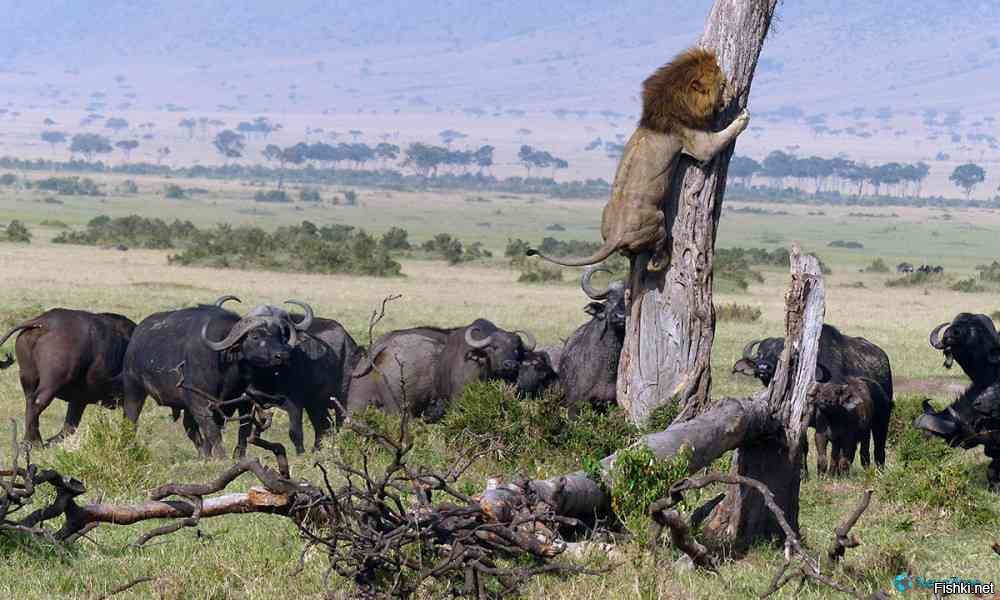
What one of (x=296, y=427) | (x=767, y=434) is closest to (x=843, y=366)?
(x=296, y=427)

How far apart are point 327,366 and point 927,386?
292 inches

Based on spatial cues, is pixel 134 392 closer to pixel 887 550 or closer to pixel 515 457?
pixel 515 457

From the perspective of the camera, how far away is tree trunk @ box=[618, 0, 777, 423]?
9375 millimetres

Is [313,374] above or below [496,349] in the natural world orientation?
below

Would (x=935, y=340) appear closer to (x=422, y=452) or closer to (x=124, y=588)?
(x=422, y=452)

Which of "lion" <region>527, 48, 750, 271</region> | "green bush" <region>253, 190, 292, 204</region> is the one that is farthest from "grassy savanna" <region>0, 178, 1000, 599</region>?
"green bush" <region>253, 190, 292, 204</region>

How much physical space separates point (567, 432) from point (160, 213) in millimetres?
74954

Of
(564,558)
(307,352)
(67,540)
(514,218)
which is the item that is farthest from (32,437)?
(514,218)

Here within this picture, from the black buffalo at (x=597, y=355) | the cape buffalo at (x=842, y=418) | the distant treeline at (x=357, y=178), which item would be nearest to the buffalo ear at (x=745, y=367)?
the cape buffalo at (x=842, y=418)

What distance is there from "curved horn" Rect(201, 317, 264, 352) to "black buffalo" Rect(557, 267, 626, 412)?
272 cm

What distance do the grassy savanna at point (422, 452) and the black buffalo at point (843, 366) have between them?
34 cm

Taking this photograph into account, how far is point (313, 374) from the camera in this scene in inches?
550

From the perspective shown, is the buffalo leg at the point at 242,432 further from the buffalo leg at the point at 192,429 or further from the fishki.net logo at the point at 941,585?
the fishki.net logo at the point at 941,585

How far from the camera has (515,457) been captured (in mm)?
9242
